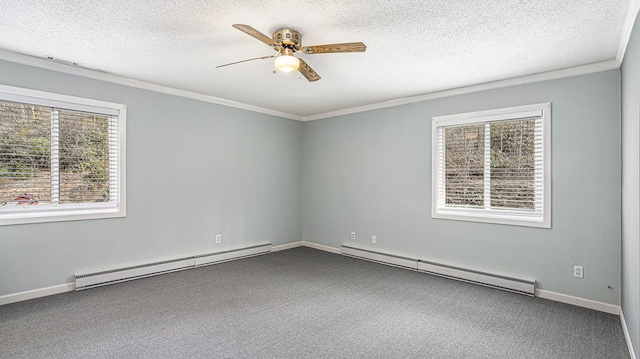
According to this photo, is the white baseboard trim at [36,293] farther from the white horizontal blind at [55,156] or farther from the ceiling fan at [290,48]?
A: the ceiling fan at [290,48]

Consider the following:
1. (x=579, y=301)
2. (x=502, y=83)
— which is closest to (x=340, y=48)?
(x=502, y=83)

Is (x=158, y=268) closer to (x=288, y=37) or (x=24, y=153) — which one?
(x=24, y=153)

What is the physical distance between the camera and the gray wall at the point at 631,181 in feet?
7.17

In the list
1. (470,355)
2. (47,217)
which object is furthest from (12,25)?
(470,355)

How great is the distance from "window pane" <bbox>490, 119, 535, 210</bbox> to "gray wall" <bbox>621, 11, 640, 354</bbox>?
0.84 metres

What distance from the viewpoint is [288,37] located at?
255 centimetres

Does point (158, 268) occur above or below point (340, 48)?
below

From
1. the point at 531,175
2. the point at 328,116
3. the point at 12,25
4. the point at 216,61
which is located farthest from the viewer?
the point at 328,116

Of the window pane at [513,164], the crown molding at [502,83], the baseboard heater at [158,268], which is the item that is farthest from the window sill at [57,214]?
the window pane at [513,164]

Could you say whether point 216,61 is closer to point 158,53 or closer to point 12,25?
point 158,53

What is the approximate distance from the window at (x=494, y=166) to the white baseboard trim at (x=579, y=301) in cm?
73

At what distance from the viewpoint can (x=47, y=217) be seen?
3.41 meters

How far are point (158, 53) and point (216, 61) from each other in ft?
1.73

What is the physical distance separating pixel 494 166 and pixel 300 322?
9.61ft
